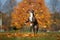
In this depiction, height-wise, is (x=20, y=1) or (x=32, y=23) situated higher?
(x=20, y=1)

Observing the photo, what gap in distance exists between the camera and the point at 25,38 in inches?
144

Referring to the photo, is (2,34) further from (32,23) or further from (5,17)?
(32,23)

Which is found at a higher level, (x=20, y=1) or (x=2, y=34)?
(x=20, y=1)

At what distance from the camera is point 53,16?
12.1 feet

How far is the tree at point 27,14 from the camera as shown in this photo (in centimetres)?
368

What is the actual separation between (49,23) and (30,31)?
13.2 inches

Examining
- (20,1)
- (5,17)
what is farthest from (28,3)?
(5,17)

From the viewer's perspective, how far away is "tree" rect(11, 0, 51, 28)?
3.68m

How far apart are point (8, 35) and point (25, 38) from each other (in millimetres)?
282

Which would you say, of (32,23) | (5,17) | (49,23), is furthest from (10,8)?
(49,23)

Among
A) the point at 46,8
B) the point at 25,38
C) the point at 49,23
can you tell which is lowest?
the point at 25,38

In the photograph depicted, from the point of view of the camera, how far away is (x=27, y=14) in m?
3.71

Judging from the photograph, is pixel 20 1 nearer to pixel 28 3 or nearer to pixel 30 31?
pixel 28 3

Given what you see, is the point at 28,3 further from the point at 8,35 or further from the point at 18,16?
the point at 8,35
